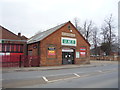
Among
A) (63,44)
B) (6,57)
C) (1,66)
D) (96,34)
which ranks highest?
(96,34)

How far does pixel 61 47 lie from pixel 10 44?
8501 millimetres

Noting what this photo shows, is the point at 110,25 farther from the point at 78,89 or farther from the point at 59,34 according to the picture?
the point at 78,89

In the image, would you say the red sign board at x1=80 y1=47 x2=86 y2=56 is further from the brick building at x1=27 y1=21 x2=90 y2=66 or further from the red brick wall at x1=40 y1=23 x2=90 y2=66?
the red brick wall at x1=40 y1=23 x2=90 y2=66

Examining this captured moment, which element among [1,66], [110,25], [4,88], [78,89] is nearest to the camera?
[78,89]

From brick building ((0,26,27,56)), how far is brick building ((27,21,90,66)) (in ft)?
6.09

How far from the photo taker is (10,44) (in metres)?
22.3

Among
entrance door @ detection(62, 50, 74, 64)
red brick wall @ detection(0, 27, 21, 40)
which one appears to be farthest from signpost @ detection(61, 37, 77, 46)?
red brick wall @ detection(0, 27, 21, 40)

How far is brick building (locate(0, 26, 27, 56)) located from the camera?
845 inches

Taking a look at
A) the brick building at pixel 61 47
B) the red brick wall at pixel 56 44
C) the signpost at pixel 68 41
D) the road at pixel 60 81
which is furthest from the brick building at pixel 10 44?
the road at pixel 60 81

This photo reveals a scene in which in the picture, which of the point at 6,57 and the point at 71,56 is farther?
the point at 71,56

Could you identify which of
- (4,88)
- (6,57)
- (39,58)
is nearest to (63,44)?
(39,58)

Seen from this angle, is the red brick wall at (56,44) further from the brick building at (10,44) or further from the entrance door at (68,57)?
the brick building at (10,44)

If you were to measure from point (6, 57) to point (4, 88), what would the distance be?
13.5 metres

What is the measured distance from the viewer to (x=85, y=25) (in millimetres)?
53562
